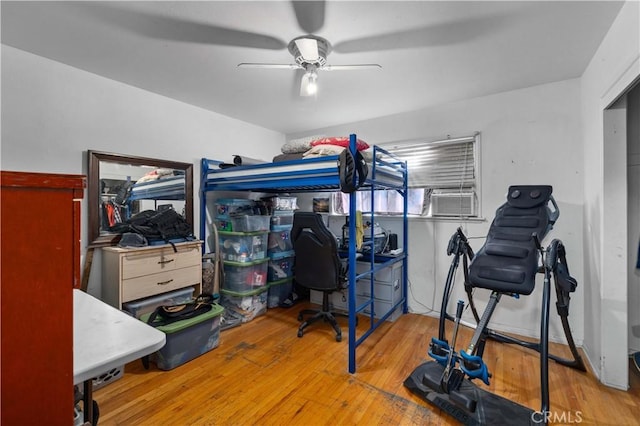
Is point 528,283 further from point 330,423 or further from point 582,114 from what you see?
point 582,114

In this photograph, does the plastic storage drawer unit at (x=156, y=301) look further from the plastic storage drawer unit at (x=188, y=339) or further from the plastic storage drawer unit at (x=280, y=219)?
the plastic storage drawer unit at (x=280, y=219)

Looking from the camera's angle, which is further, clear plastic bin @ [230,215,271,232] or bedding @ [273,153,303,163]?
clear plastic bin @ [230,215,271,232]

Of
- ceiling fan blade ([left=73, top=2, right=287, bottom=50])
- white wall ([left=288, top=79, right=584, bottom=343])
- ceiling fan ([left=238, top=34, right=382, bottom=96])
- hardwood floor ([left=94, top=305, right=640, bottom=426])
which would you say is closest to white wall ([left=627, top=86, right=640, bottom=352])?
white wall ([left=288, top=79, right=584, bottom=343])

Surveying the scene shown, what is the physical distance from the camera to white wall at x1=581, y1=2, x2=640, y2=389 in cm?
169

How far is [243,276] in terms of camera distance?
3025 mm

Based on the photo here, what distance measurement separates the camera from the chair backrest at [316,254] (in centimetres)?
255

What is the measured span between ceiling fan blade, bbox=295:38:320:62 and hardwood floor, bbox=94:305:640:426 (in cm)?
227

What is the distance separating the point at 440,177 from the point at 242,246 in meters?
2.35

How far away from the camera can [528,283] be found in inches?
66.8

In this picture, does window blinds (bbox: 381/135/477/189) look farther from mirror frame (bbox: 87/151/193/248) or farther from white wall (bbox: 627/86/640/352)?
mirror frame (bbox: 87/151/193/248)

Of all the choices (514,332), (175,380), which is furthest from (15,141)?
(514,332)

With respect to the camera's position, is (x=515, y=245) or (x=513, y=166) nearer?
(x=515, y=245)

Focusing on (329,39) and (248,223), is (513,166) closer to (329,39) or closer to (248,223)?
(329,39)

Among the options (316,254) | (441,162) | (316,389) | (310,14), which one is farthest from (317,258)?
(310,14)
